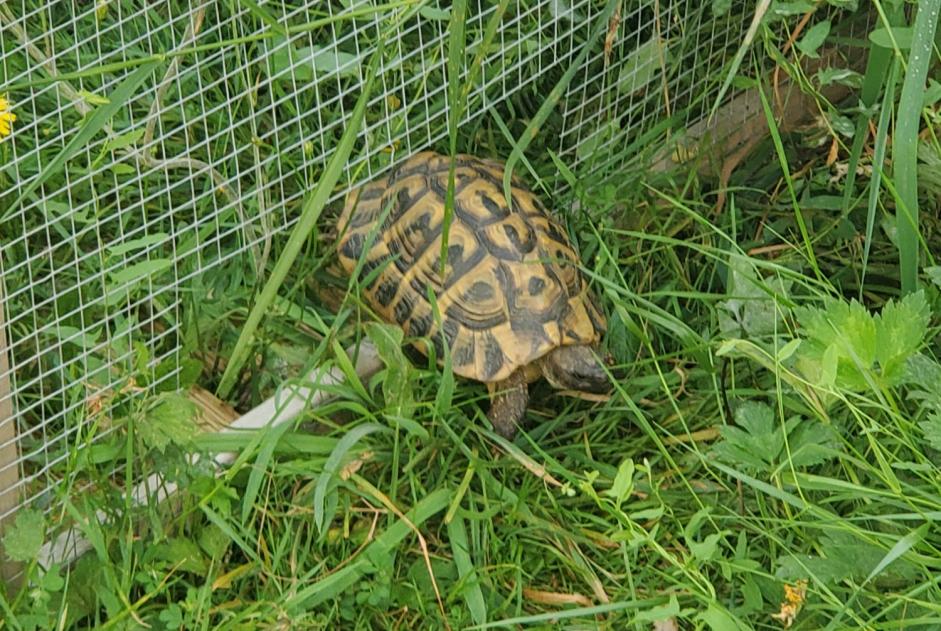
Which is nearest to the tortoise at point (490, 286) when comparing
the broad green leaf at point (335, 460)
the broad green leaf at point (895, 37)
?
the broad green leaf at point (335, 460)

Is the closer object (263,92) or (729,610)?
(729,610)

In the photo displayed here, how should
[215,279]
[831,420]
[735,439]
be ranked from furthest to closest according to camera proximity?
1. [215,279]
2. [831,420]
3. [735,439]

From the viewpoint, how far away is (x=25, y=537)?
1888 mm

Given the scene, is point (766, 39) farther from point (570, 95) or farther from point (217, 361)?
point (217, 361)

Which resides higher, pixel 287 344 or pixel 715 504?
pixel 287 344

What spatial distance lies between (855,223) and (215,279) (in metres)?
1.12

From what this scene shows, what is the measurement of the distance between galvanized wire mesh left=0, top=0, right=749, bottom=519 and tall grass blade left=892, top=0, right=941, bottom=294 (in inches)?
21.7

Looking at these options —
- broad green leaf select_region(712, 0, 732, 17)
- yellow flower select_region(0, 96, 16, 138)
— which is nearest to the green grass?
broad green leaf select_region(712, 0, 732, 17)

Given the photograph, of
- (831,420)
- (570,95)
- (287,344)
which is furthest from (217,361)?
(831,420)

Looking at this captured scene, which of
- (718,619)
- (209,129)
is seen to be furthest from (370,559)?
(209,129)

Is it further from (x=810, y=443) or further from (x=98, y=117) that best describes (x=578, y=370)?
(x=98, y=117)

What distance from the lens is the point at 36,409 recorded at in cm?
220

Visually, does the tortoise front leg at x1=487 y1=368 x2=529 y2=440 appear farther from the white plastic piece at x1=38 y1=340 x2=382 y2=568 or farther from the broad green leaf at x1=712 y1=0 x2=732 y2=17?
the broad green leaf at x1=712 y1=0 x2=732 y2=17

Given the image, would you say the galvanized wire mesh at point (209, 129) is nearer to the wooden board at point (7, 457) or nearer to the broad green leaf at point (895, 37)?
the wooden board at point (7, 457)
